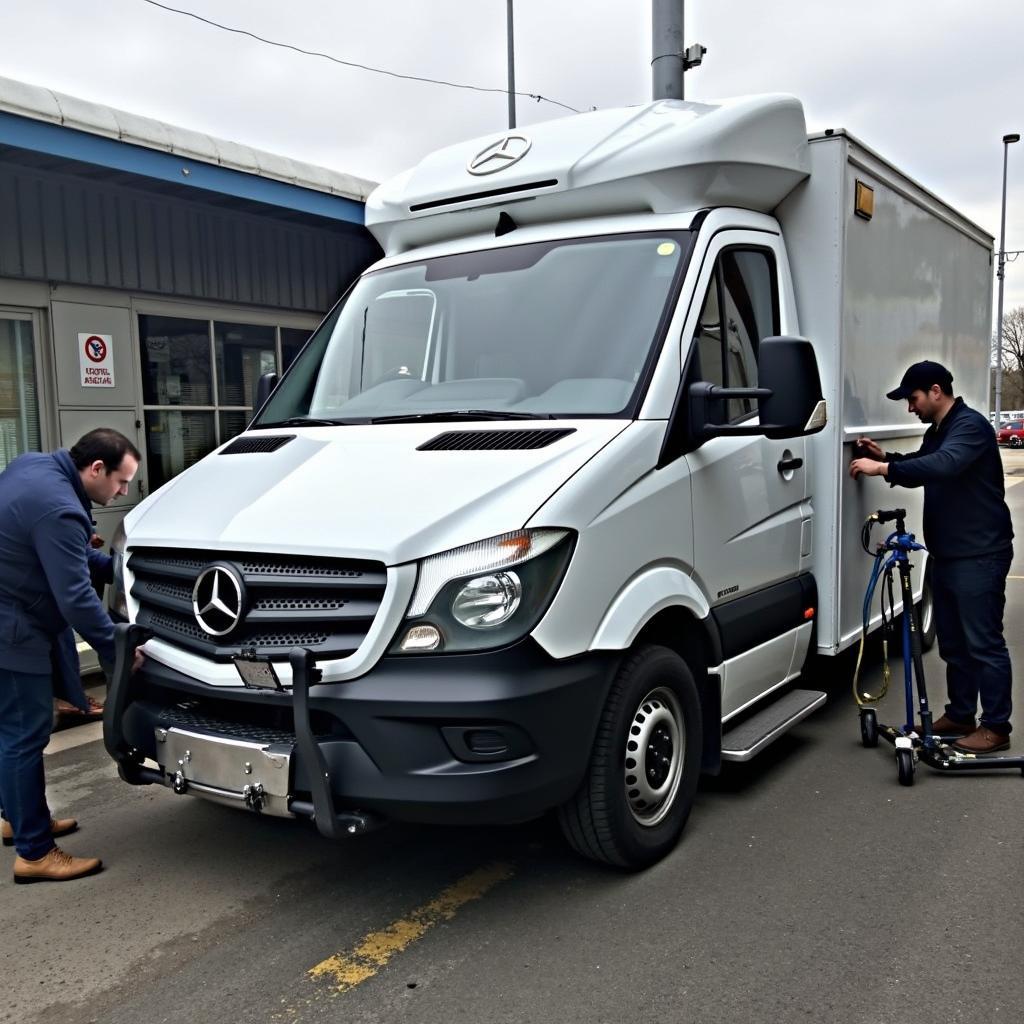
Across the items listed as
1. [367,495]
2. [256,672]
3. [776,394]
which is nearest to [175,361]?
[367,495]

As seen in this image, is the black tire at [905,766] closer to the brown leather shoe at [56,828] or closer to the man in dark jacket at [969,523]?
the man in dark jacket at [969,523]

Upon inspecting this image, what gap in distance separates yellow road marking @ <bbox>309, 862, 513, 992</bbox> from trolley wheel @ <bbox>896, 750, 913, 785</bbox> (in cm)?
199

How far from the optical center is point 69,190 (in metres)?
7.63

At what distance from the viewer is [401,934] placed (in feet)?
11.1

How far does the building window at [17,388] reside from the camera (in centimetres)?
736

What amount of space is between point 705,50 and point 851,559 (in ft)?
17.7

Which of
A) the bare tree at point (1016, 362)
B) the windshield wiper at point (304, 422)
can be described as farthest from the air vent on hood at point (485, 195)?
the bare tree at point (1016, 362)

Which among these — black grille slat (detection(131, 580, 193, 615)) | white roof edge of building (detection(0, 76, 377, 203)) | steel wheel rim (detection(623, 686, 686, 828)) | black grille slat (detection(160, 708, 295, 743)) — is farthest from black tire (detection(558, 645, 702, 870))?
white roof edge of building (detection(0, 76, 377, 203))

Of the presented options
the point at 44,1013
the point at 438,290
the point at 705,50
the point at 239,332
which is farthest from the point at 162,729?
the point at 705,50

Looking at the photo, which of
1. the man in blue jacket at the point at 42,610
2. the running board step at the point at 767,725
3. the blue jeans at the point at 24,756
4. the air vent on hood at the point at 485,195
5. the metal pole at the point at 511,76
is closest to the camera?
the man in blue jacket at the point at 42,610

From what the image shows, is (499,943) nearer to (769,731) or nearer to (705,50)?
(769,731)

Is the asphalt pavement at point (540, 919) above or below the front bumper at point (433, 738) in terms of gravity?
below

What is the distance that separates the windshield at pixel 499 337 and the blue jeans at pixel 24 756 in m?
1.50

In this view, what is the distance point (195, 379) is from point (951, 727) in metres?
6.63
